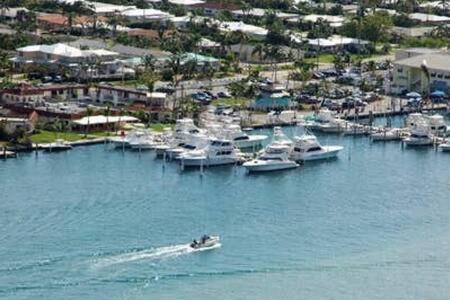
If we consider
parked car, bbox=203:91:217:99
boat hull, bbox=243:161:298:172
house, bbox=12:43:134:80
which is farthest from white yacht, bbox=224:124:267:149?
house, bbox=12:43:134:80

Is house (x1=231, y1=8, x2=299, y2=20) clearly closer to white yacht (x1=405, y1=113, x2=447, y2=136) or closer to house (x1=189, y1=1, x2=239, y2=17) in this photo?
house (x1=189, y1=1, x2=239, y2=17)

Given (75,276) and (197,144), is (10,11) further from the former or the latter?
(75,276)

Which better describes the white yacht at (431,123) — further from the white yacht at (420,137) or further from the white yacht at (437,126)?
the white yacht at (420,137)

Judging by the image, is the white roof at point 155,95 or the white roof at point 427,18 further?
the white roof at point 427,18

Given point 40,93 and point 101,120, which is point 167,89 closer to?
point 40,93

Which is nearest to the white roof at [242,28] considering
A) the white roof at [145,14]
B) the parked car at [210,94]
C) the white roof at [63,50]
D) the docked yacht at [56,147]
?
the white roof at [145,14]

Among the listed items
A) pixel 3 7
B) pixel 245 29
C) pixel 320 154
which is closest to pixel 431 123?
pixel 320 154
